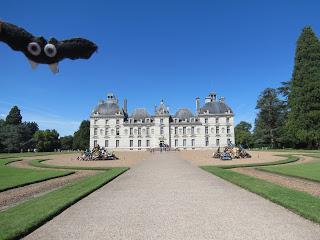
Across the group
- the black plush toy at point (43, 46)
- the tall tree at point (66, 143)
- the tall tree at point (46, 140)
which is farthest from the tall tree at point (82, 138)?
the black plush toy at point (43, 46)

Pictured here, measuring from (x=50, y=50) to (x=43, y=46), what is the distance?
0.07 metres

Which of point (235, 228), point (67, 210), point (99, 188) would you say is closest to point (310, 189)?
point (235, 228)

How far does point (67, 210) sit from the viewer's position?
8234 millimetres

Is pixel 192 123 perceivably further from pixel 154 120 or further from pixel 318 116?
pixel 318 116

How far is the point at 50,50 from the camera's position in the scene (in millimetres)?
2621

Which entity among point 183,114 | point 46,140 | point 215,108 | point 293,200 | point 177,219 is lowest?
point 177,219

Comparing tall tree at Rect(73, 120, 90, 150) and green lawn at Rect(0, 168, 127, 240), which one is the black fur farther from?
tall tree at Rect(73, 120, 90, 150)

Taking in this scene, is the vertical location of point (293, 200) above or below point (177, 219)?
above

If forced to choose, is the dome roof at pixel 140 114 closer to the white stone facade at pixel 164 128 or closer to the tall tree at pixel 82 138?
the white stone facade at pixel 164 128

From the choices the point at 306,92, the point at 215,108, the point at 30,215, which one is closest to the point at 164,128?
the point at 215,108

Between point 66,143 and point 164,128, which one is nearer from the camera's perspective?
point 164,128

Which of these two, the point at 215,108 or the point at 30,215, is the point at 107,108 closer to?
the point at 215,108

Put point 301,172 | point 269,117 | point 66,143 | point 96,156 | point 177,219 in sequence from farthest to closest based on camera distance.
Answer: point 66,143, point 269,117, point 96,156, point 301,172, point 177,219

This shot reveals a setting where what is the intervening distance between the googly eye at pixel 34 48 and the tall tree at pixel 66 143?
3880 inches
